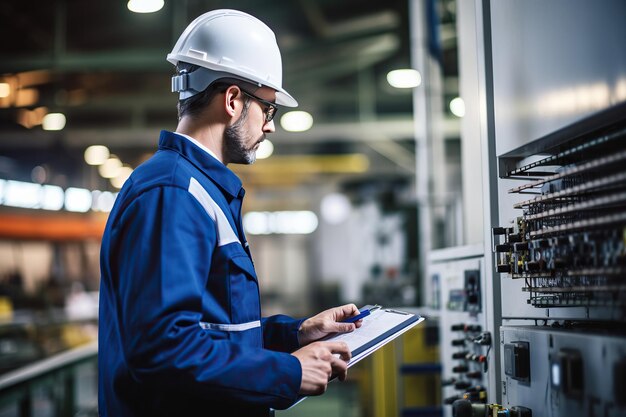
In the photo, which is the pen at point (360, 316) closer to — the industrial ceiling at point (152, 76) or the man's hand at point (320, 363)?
the man's hand at point (320, 363)

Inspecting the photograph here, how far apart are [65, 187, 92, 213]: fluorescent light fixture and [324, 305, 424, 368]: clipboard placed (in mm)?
10503

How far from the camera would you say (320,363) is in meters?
1.35

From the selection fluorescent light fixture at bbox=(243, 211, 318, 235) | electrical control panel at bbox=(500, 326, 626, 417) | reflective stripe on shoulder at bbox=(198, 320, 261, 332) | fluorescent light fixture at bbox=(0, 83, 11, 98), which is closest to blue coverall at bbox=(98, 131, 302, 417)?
reflective stripe on shoulder at bbox=(198, 320, 261, 332)

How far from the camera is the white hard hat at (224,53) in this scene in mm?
1525

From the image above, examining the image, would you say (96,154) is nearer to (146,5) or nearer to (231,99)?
(146,5)

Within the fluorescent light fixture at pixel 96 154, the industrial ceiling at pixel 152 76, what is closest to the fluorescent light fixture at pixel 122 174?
the industrial ceiling at pixel 152 76

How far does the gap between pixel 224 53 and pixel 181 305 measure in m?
0.63

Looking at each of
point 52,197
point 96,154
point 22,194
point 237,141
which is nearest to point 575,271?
point 237,141

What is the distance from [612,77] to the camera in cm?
113

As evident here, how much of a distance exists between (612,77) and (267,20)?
683 centimetres

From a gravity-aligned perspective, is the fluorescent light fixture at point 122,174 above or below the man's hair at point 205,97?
above

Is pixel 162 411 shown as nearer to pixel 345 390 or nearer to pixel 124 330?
pixel 124 330

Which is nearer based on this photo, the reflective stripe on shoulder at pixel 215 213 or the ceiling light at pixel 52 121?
the reflective stripe on shoulder at pixel 215 213

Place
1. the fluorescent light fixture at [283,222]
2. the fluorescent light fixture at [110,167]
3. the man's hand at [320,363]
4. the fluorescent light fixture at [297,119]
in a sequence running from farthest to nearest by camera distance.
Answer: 1. the fluorescent light fixture at [283,222]
2. the fluorescent light fixture at [110,167]
3. the fluorescent light fixture at [297,119]
4. the man's hand at [320,363]
